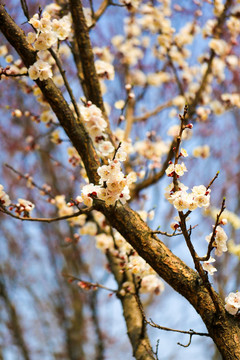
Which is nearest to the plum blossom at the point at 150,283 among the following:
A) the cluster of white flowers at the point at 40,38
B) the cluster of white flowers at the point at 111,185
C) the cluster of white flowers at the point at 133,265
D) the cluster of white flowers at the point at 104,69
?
the cluster of white flowers at the point at 133,265

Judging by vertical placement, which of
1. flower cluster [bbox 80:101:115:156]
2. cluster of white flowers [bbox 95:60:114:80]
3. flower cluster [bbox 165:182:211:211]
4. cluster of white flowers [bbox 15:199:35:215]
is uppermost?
cluster of white flowers [bbox 95:60:114:80]

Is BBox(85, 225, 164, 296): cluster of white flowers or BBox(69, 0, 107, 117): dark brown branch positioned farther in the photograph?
BBox(69, 0, 107, 117): dark brown branch

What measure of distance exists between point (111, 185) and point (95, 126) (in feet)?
2.83

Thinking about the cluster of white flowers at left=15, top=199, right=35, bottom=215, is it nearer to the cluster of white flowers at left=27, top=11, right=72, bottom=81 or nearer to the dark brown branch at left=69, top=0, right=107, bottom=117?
the cluster of white flowers at left=27, top=11, right=72, bottom=81

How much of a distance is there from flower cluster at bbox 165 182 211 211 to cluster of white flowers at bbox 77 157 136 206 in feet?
0.86

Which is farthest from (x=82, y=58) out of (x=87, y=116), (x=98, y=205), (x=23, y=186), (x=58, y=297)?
(x=58, y=297)

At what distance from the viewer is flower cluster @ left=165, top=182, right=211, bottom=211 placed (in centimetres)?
185

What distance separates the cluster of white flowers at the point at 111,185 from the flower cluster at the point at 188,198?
261mm

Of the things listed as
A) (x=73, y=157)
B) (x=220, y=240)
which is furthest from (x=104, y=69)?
(x=220, y=240)

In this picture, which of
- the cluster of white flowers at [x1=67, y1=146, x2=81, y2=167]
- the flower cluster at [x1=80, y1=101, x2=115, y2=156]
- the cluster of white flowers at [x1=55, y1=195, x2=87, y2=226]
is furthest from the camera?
the cluster of white flowers at [x1=55, y1=195, x2=87, y2=226]

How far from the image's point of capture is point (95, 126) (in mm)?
2697

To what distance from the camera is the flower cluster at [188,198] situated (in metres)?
1.85

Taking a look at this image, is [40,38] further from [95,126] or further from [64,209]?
[64,209]

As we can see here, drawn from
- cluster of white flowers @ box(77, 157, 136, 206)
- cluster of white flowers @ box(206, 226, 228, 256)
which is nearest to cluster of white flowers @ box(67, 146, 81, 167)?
cluster of white flowers @ box(77, 157, 136, 206)
